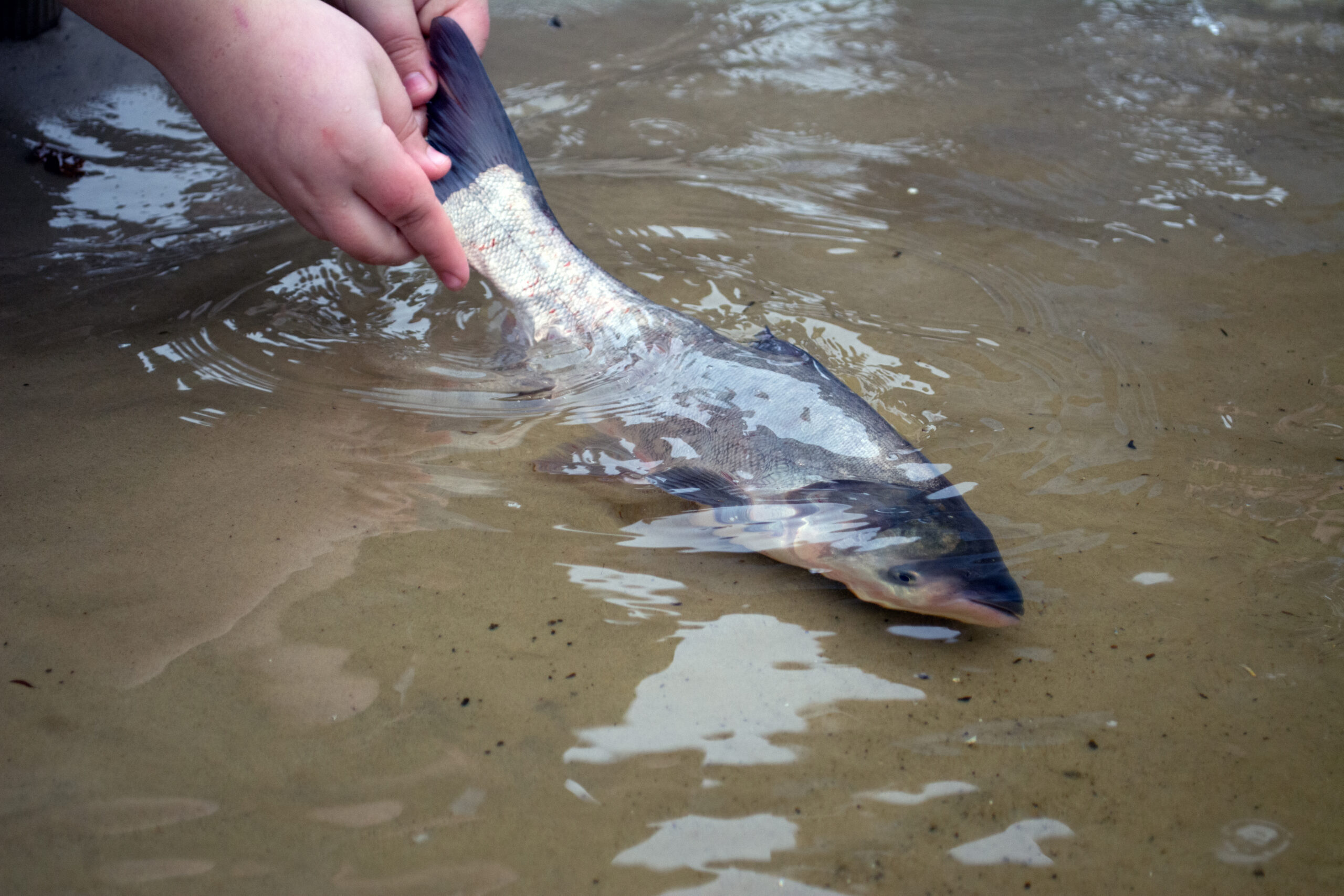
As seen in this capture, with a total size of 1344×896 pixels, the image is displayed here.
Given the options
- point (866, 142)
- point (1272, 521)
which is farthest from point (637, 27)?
point (1272, 521)

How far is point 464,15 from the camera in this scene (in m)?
3.39

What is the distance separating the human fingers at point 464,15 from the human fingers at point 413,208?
892 mm

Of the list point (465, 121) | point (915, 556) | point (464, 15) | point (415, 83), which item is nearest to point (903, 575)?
point (915, 556)

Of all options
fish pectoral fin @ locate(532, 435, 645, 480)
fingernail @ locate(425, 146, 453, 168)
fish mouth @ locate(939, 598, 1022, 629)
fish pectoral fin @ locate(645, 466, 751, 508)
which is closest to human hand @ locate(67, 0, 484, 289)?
fingernail @ locate(425, 146, 453, 168)

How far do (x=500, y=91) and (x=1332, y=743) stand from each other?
16.0 feet

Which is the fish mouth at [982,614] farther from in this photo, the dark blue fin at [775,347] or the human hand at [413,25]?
the human hand at [413,25]

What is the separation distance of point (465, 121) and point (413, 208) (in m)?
0.77

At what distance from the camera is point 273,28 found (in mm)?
2352

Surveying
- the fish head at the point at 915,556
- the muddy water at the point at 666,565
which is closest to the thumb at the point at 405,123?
the muddy water at the point at 666,565

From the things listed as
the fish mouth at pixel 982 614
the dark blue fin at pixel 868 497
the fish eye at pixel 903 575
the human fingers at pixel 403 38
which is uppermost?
the human fingers at pixel 403 38

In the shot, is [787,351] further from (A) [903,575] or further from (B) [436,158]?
(B) [436,158]

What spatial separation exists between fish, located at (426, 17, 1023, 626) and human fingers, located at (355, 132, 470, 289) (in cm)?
25

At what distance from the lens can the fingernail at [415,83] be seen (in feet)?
10.6

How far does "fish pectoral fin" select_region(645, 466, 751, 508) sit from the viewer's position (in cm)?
257
